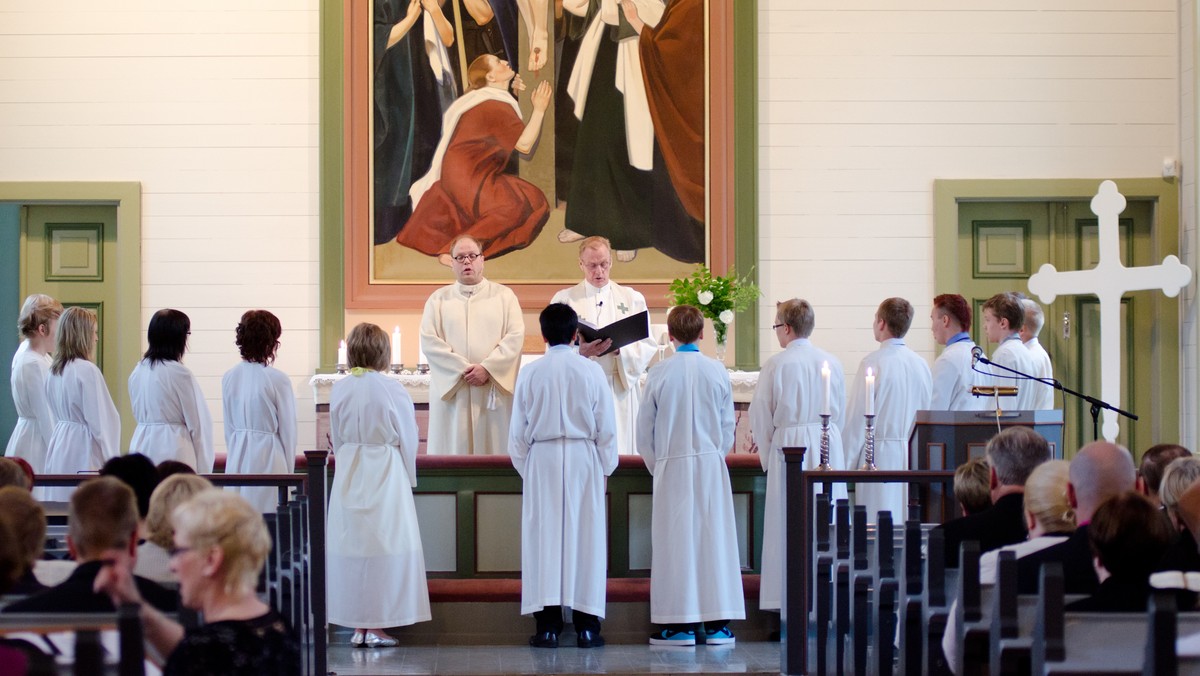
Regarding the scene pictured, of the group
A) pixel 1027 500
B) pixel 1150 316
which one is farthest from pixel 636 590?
pixel 1150 316

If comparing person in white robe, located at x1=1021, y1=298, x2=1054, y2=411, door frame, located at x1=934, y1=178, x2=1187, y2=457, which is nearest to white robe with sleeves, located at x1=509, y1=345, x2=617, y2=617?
person in white robe, located at x1=1021, y1=298, x2=1054, y2=411

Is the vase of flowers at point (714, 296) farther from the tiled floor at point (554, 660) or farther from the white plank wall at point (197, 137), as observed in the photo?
the white plank wall at point (197, 137)

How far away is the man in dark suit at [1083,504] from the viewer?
3.67 metres

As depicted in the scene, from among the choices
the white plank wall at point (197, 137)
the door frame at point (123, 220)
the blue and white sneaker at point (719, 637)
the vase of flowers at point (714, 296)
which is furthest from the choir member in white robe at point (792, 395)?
the door frame at point (123, 220)

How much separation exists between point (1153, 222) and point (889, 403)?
3.92m

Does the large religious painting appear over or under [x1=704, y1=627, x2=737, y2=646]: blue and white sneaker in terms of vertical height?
over

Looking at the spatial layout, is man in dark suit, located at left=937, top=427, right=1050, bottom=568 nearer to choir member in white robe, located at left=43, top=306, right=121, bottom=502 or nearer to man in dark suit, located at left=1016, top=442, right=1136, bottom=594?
man in dark suit, located at left=1016, top=442, right=1136, bottom=594

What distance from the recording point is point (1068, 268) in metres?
10.6

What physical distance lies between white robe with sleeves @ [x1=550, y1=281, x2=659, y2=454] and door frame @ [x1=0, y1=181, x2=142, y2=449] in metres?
3.35

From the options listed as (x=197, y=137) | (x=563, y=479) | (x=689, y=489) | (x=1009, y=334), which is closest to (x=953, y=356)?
(x=1009, y=334)

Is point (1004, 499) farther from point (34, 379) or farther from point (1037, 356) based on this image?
point (34, 379)

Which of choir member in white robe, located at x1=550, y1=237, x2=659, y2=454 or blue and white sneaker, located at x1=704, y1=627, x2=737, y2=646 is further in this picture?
choir member in white robe, located at x1=550, y1=237, x2=659, y2=454

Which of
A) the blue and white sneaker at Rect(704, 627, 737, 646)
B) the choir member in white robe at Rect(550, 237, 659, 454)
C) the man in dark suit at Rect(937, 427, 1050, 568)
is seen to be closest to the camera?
the man in dark suit at Rect(937, 427, 1050, 568)

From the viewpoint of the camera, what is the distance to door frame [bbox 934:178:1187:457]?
34.2 feet
